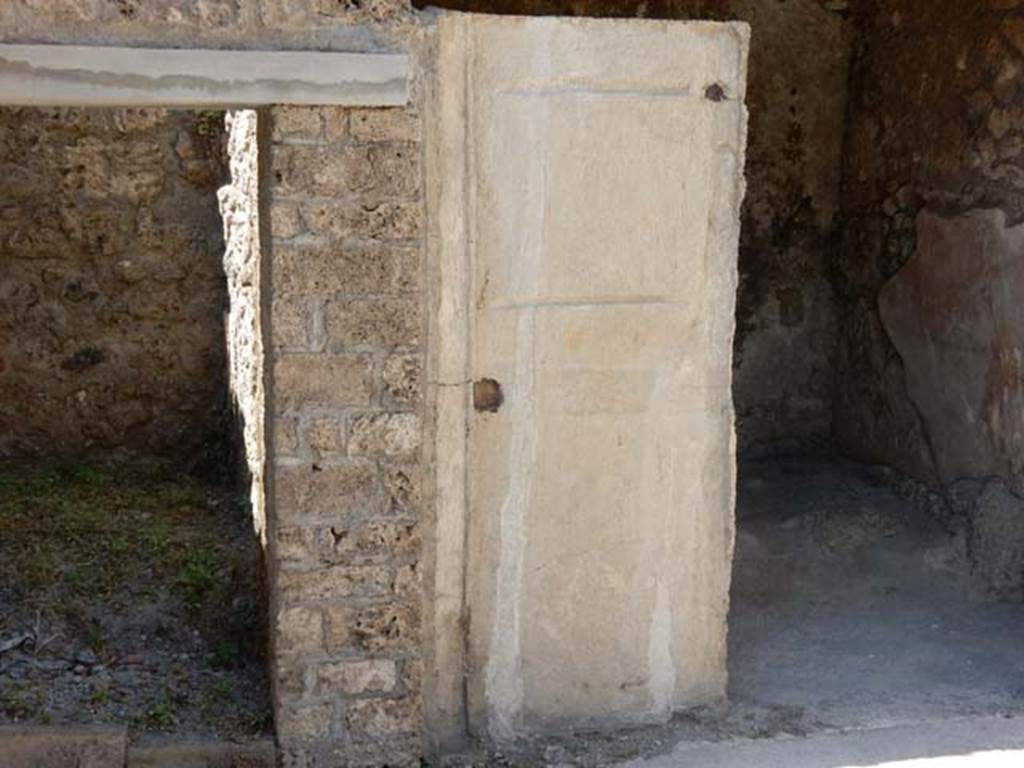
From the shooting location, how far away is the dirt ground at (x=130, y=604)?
4168mm

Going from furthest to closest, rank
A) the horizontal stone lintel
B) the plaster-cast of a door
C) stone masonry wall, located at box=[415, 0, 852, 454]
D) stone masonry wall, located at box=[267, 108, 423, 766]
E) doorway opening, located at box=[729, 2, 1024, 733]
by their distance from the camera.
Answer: stone masonry wall, located at box=[415, 0, 852, 454]
doorway opening, located at box=[729, 2, 1024, 733]
the plaster-cast of a door
stone masonry wall, located at box=[267, 108, 423, 766]
the horizontal stone lintel

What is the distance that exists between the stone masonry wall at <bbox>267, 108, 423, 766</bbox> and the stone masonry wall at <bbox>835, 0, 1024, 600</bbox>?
2.49 metres

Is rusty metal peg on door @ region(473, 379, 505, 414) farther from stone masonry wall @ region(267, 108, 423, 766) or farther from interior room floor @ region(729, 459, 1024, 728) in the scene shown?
interior room floor @ region(729, 459, 1024, 728)

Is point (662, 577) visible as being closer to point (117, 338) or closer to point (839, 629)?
point (839, 629)

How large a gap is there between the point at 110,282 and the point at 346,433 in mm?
2795

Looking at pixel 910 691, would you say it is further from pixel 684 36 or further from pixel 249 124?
pixel 249 124

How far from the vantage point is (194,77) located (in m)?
3.46

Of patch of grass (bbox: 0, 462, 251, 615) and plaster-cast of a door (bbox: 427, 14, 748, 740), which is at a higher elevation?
plaster-cast of a door (bbox: 427, 14, 748, 740)

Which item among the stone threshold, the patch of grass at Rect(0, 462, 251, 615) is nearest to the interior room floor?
the stone threshold

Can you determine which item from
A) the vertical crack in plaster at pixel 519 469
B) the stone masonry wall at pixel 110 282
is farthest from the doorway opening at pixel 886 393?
→ the stone masonry wall at pixel 110 282

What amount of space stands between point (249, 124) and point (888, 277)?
289 centimetres

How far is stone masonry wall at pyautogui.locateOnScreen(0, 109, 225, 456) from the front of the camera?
604 centimetres

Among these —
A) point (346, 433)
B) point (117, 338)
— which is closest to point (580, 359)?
point (346, 433)

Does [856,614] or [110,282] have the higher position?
[110,282]
